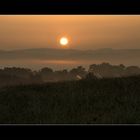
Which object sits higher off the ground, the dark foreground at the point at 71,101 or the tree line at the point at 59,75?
the tree line at the point at 59,75

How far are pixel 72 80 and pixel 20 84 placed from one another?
1216 millimetres

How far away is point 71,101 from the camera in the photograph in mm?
8039

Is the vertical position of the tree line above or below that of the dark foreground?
above

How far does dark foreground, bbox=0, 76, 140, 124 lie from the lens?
7520mm

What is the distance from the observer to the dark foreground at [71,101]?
752 cm

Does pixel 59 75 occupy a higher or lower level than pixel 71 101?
higher

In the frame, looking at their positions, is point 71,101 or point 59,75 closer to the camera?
point 71,101
